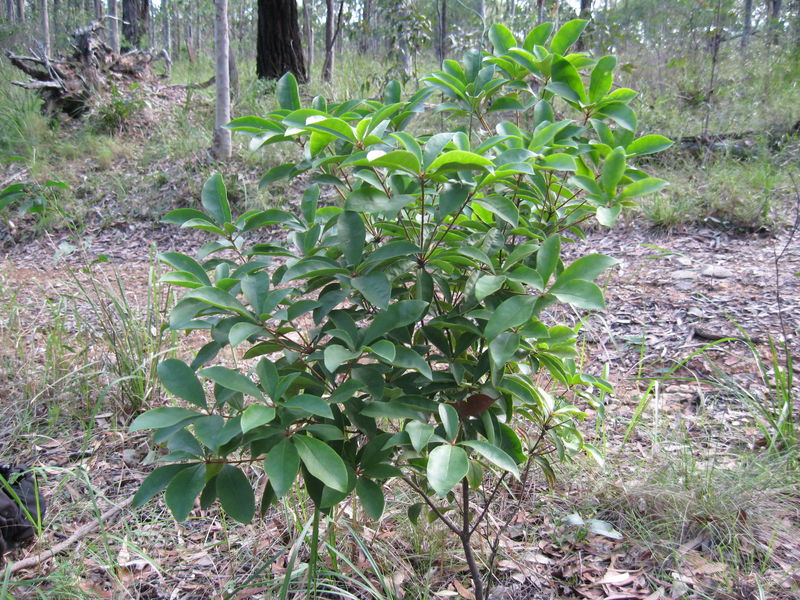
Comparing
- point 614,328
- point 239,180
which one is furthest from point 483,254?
point 239,180

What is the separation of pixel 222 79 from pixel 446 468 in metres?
4.94

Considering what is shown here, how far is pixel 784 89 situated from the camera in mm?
6461

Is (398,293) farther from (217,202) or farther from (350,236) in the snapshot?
(217,202)

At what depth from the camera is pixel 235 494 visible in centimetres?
99

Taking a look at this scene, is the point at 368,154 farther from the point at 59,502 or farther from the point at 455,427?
the point at 59,502

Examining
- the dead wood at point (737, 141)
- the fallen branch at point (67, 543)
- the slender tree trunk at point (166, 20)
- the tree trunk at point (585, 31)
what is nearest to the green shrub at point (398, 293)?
the fallen branch at point (67, 543)

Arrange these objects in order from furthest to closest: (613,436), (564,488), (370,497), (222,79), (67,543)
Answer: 1. (222,79)
2. (613,436)
3. (564,488)
4. (67,543)
5. (370,497)

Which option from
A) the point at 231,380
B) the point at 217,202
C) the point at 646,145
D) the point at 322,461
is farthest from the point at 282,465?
the point at 646,145

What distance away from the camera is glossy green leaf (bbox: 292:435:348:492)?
0.87m

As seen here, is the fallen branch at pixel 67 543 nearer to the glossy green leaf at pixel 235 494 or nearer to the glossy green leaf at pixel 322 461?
the glossy green leaf at pixel 235 494

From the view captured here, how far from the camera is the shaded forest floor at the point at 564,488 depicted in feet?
5.26

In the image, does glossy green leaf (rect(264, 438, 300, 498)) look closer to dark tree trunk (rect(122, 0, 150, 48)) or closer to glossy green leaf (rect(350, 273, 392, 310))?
glossy green leaf (rect(350, 273, 392, 310))

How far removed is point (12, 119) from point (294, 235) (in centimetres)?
698

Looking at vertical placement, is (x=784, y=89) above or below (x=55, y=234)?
above
